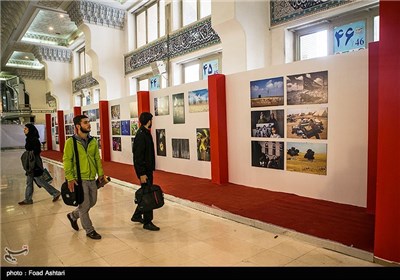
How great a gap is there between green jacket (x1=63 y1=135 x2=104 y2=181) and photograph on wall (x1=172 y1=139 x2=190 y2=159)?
3442 millimetres

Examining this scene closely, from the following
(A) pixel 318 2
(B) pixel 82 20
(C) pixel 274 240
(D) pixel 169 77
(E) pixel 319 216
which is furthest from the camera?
(B) pixel 82 20

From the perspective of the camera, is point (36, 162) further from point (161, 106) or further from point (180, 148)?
point (161, 106)

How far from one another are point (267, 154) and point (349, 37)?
3.05 meters

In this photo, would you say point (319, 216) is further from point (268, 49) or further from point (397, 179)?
point (268, 49)

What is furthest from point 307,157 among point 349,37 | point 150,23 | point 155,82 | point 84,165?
point 150,23

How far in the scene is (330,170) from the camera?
4426 millimetres

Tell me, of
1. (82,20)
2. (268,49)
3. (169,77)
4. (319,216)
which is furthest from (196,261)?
(82,20)

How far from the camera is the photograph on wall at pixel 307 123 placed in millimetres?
4461

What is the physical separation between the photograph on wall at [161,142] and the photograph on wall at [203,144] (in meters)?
1.43

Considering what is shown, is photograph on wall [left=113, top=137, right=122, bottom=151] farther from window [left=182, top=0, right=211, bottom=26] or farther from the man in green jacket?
the man in green jacket

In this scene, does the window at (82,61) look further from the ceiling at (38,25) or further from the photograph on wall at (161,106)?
the photograph on wall at (161,106)

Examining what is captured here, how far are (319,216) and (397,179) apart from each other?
148 centimetres

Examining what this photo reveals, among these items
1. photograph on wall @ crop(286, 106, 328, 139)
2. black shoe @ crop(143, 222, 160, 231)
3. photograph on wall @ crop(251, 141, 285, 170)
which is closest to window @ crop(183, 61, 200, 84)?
photograph on wall @ crop(251, 141, 285, 170)

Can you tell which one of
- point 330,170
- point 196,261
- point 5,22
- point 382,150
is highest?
point 5,22
